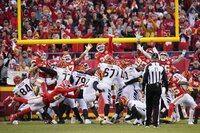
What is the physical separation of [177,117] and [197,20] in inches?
197

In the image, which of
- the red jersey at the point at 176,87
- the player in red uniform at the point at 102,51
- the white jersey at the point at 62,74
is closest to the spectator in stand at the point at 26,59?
the white jersey at the point at 62,74

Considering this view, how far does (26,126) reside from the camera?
21.3m

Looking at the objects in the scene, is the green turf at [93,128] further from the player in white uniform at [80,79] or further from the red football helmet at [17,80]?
the red football helmet at [17,80]

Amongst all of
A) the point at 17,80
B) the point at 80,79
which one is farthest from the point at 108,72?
the point at 17,80

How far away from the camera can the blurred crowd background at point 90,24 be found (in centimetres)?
2473

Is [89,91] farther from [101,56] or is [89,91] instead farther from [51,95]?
[51,95]

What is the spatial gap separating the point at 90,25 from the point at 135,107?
A: 5426mm

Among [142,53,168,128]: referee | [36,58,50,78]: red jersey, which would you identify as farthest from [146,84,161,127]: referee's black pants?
[36,58,50,78]: red jersey

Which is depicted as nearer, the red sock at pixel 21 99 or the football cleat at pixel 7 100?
the red sock at pixel 21 99

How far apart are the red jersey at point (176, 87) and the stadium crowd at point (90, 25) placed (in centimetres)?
166

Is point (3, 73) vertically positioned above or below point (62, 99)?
above

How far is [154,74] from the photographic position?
20047 millimetres

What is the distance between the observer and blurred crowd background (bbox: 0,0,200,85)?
2473 cm

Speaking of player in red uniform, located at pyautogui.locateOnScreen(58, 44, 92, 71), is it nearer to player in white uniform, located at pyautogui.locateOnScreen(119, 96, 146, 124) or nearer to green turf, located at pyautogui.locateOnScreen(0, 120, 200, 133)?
green turf, located at pyautogui.locateOnScreen(0, 120, 200, 133)
